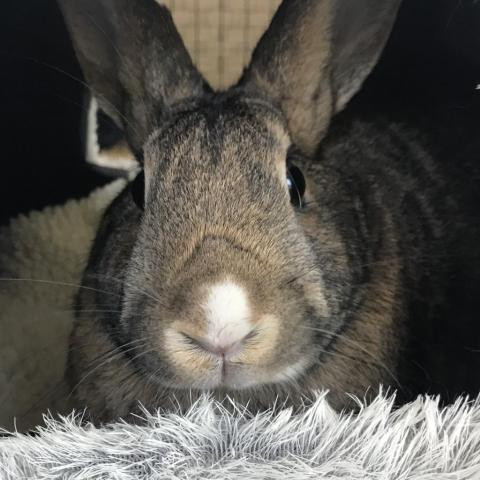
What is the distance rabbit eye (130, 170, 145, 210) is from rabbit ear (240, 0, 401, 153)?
0.19 meters

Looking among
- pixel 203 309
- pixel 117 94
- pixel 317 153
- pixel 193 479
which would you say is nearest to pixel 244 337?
pixel 203 309

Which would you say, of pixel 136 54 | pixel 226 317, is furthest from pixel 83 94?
pixel 226 317

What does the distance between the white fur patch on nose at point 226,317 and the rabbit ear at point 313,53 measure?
0.33 metres

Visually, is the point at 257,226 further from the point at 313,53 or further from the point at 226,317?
the point at 313,53

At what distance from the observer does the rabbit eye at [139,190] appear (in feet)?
3.72

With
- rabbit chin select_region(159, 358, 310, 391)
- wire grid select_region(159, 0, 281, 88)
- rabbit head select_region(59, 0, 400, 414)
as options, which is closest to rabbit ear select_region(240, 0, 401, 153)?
rabbit head select_region(59, 0, 400, 414)

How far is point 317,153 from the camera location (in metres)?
1.22

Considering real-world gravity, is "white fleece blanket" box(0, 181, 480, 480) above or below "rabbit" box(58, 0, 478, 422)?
below

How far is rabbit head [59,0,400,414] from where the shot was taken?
946mm

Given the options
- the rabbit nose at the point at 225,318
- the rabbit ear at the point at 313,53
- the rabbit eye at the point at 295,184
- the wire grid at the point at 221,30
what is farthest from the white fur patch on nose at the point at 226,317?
the wire grid at the point at 221,30

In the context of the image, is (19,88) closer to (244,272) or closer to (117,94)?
(117,94)

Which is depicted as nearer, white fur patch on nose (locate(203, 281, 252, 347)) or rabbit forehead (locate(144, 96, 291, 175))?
white fur patch on nose (locate(203, 281, 252, 347))

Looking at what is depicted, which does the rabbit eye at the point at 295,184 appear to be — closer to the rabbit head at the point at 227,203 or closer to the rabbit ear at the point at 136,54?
the rabbit head at the point at 227,203

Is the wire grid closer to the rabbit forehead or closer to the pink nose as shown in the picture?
the rabbit forehead
